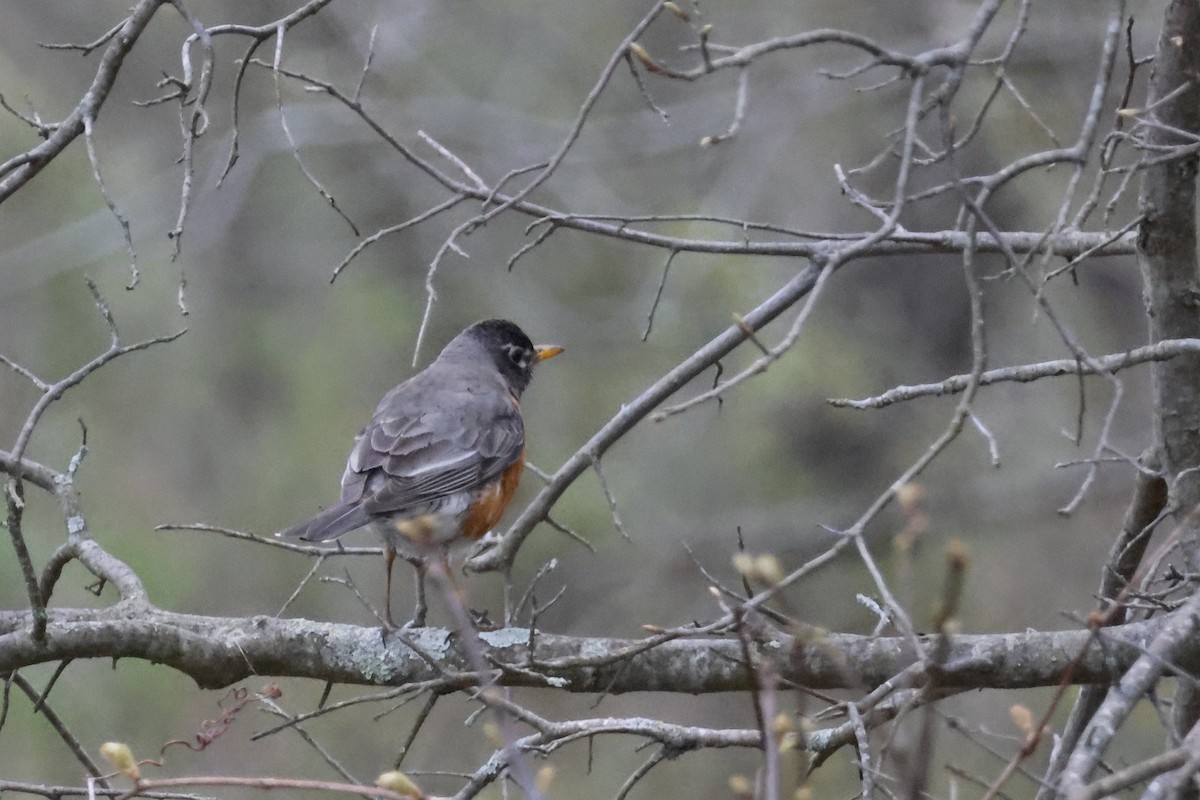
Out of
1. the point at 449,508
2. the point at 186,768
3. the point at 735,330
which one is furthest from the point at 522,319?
the point at 735,330

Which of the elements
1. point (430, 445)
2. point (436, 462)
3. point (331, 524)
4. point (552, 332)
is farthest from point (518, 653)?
point (552, 332)

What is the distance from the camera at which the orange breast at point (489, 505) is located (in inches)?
175

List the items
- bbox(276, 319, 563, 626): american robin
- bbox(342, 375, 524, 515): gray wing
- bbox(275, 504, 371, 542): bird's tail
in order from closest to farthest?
bbox(275, 504, 371, 542): bird's tail < bbox(276, 319, 563, 626): american robin < bbox(342, 375, 524, 515): gray wing

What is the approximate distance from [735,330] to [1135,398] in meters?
5.04

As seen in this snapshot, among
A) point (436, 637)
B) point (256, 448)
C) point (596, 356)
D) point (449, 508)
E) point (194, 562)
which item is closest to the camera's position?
point (436, 637)

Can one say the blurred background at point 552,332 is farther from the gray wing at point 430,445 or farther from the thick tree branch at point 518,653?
the thick tree branch at point 518,653

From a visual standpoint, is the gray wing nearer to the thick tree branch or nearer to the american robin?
the american robin

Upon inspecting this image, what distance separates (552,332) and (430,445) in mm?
3690

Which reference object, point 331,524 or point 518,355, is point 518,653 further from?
point 518,355

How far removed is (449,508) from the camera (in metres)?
4.38

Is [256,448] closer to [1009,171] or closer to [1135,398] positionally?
[1135,398]

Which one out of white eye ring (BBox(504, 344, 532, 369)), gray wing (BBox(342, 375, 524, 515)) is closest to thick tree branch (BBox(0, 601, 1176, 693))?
gray wing (BBox(342, 375, 524, 515))

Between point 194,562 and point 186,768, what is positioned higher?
point 194,562

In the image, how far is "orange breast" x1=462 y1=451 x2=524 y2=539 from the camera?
4453 mm
